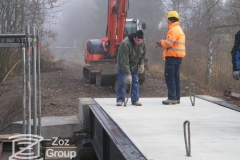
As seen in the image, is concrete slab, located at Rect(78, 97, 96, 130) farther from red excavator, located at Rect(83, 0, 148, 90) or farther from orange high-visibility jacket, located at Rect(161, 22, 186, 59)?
red excavator, located at Rect(83, 0, 148, 90)

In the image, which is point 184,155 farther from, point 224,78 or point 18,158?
point 224,78

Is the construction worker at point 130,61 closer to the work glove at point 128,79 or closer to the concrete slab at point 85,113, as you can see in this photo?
the work glove at point 128,79

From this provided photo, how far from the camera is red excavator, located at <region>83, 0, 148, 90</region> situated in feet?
49.5

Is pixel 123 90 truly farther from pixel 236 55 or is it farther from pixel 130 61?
pixel 236 55

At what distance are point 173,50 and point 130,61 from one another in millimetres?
923

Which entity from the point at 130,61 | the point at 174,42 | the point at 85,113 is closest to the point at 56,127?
A: the point at 85,113

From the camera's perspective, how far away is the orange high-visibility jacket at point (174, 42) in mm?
8891

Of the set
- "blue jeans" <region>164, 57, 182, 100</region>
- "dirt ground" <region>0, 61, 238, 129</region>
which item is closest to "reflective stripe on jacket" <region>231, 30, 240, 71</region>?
"blue jeans" <region>164, 57, 182, 100</region>

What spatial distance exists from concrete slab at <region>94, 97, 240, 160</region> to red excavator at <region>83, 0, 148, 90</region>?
548 cm

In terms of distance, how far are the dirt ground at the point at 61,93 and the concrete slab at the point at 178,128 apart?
3.01 meters

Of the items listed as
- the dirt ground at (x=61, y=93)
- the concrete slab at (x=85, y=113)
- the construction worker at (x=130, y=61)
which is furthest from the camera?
the dirt ground at (x=61, y=93)

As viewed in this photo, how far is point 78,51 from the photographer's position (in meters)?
→ 62.8

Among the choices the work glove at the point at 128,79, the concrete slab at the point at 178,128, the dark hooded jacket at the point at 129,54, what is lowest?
the concrete slab at the point at 178,128

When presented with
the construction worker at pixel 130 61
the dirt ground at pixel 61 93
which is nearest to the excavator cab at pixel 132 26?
the dirt ground at pixel 61 93
